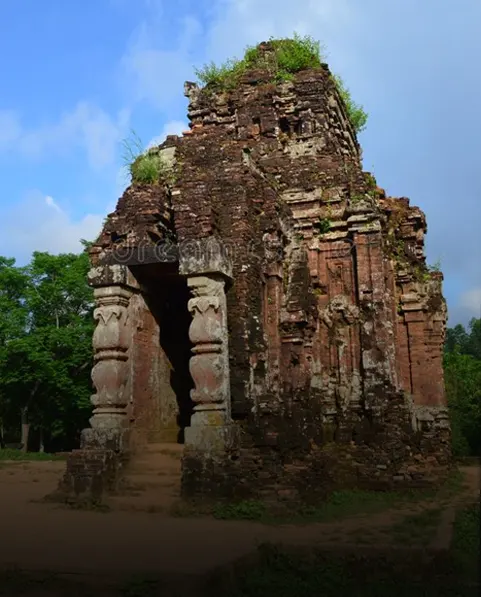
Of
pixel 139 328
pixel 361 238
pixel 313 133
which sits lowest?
pixel 139 328

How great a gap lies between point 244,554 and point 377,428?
6.48 m

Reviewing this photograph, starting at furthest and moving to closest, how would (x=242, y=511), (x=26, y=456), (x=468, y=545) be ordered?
(x=26, y=456)
(x=242, y=511)
(x=468, y=545)

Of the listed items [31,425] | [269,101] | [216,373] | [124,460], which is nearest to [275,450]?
[216,373]

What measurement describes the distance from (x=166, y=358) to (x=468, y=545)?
7221 mm

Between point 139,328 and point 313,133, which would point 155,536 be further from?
point 313,133

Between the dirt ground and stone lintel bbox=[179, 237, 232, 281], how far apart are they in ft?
12.2

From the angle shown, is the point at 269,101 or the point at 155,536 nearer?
the point at 155,536

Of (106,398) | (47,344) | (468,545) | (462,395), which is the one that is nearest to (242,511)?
(106,398)

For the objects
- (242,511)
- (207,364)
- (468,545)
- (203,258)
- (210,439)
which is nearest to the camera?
(468,545)

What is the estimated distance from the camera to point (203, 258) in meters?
9.68

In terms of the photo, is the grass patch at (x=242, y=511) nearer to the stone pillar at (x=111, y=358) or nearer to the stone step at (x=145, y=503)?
the stone step at (x=145, y=503)

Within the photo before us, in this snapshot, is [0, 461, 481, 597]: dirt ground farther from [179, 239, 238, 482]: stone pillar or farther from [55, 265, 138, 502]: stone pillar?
[179, 239, 238, 482]: stone pillar

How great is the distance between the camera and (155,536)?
22.7 feet

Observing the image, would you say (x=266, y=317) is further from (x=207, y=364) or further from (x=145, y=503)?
(x=145, y=503)
